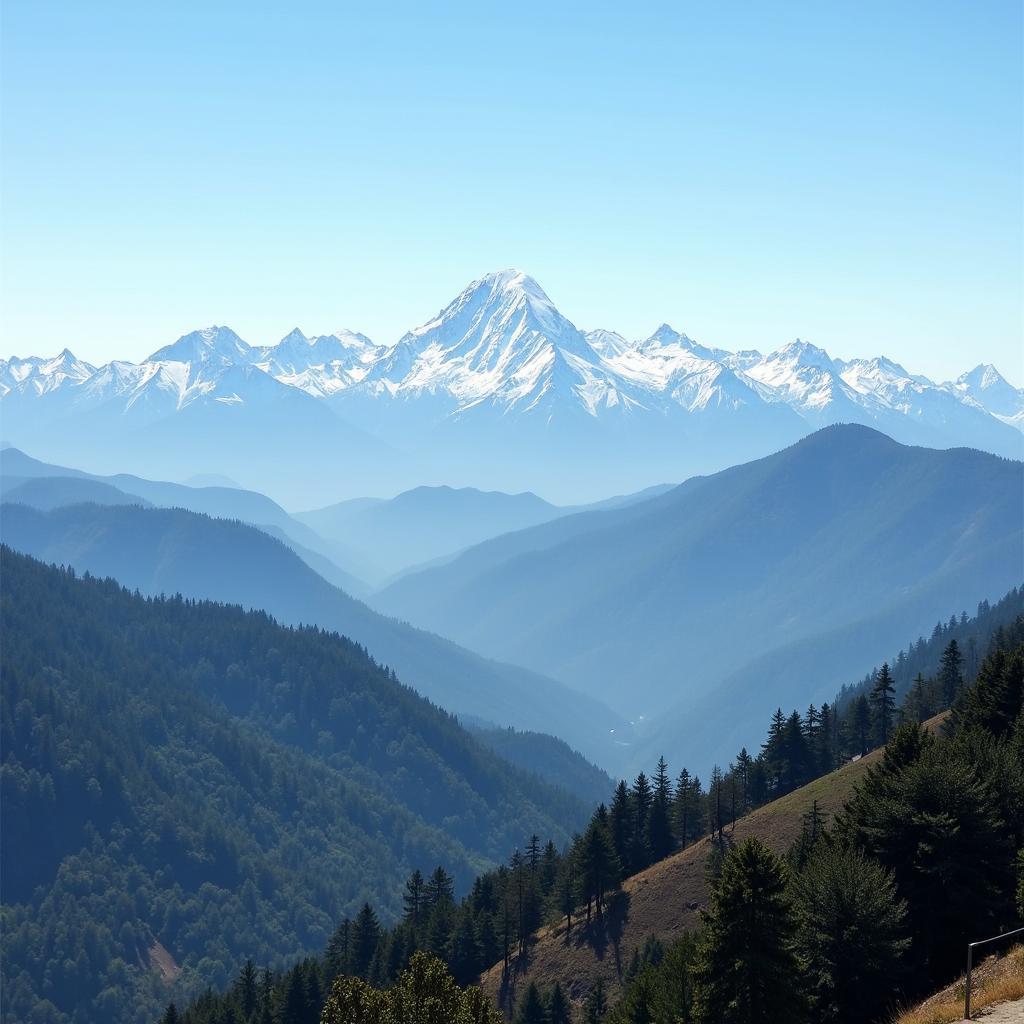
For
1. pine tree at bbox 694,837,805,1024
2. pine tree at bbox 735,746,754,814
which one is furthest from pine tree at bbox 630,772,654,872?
pine tree at bbox 694,837,805,1024

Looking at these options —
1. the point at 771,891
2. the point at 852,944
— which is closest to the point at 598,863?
the point at 852,944

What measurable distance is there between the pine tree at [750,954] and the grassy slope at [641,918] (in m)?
52.2

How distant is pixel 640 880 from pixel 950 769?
57.7m

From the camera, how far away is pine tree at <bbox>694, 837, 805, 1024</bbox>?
120ft

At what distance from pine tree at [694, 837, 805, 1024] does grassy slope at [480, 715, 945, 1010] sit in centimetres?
5218

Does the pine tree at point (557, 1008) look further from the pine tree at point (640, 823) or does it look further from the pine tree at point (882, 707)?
the pine tree at point (882, 707)

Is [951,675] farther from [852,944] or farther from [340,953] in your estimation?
[852,944]

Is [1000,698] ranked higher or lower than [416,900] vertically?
higher

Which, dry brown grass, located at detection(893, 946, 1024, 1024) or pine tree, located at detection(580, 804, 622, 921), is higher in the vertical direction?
dry brown grass, located at detection(893, 946, 1024, 1024)

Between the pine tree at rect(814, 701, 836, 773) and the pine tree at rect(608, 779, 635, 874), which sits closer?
the pine tree at rect(608, 779, 635, 874)

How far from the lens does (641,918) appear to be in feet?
307

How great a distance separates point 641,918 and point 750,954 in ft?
198

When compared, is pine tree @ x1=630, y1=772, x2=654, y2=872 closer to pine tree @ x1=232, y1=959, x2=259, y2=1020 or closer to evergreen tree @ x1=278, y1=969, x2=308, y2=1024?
evergreen tree @ x1=278, y1=969, x2=308, y2=1024

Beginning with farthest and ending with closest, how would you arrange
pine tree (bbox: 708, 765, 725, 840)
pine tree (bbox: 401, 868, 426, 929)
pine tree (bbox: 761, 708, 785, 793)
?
pine tree (bbox: 761, 708, 785, 793) < pine tree (bbox: 401, 868, 426, 929) < pine tree (bbox: 708, 765, 725, 840)
